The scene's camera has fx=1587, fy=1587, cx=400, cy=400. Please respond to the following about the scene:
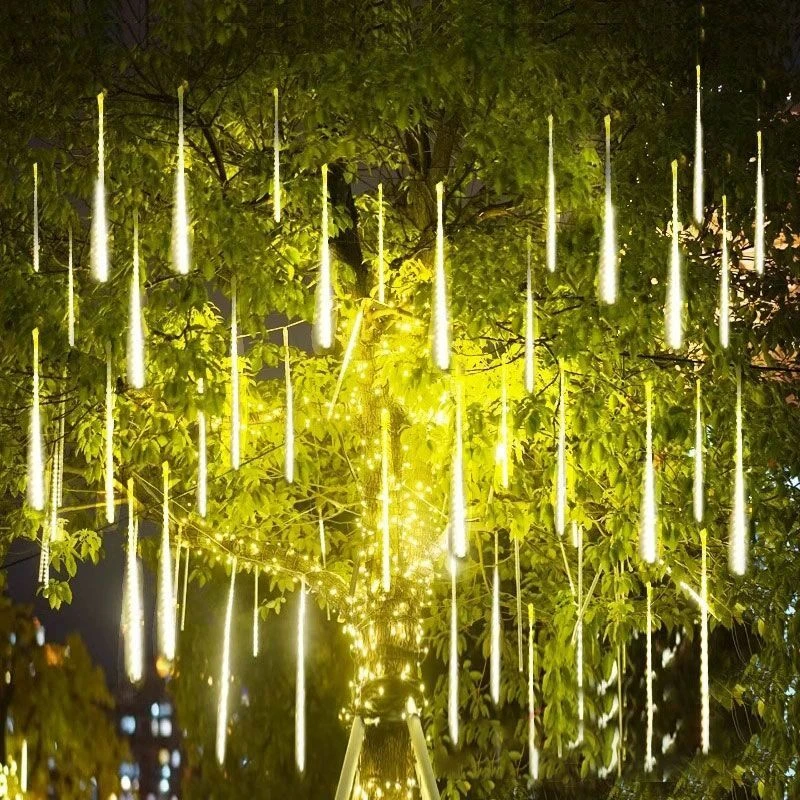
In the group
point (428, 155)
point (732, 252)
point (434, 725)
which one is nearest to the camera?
point (732, 252)

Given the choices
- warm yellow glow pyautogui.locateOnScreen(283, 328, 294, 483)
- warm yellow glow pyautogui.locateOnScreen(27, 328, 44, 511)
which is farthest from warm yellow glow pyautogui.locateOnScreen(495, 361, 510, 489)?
warm yellow glow pyautogui.locateOnScreen(27, 328, 44, 511)

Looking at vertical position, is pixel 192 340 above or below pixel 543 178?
below

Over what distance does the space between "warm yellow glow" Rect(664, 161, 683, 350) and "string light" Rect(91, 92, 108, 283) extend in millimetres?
2287

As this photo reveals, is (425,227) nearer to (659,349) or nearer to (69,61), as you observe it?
(659,349)

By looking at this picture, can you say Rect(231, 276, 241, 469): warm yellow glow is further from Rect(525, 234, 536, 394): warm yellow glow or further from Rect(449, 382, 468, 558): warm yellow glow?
Rect(525, 234, 536, 394): warm yellow glow

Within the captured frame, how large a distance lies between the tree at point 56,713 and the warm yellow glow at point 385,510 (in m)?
10.6

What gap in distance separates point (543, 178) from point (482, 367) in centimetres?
110

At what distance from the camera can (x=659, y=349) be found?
24.9ft

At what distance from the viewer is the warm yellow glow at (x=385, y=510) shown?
24.7 ft

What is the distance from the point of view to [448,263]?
23.1ft

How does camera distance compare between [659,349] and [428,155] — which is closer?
[659,349]

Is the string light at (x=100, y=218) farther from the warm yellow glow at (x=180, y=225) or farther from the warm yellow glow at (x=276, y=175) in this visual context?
the warm yellow glow at (x=276, y=175)

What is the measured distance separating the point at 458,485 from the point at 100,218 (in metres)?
1.88

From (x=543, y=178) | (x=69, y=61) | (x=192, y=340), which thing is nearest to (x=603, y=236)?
(x=543, y=178)
